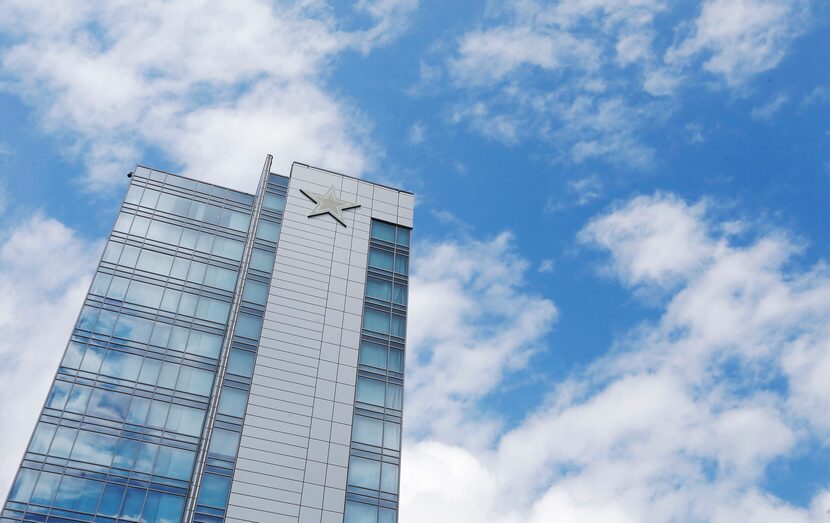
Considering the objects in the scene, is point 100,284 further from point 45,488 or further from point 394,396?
point 394,396

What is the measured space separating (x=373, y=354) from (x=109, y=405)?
61.7ft

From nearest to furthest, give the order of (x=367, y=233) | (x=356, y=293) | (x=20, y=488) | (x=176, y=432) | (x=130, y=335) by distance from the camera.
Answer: (x=20, y=488) → (x=176, y=432) → (x=130, y=335) → (x=356, y=293) → (x=367, y=233)

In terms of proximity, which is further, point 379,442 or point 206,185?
point 206,185

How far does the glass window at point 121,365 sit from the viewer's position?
58344 mm

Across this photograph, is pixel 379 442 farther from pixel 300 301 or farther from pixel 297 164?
pixel 297 164

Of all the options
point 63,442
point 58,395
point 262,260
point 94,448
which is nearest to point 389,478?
point 94,448

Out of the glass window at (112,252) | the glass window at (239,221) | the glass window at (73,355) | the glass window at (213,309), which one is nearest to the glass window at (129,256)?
the glass window at (112,252)

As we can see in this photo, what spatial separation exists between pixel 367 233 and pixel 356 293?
6.89 metres

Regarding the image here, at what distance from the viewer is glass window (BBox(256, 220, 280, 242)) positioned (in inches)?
2660

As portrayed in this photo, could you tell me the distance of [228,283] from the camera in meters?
66.2

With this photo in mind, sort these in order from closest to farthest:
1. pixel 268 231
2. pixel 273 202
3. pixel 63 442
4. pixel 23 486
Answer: pixel 23 486
pixel 63 442
pixel 268 231
pixel 273 202

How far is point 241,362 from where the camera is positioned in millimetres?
59125

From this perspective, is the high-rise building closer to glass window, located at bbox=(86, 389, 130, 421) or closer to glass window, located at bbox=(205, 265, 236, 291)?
glass window, located at bbox=(86, 389, 130, 421)

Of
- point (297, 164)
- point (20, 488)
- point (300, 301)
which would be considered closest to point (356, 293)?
point (300, 301)
